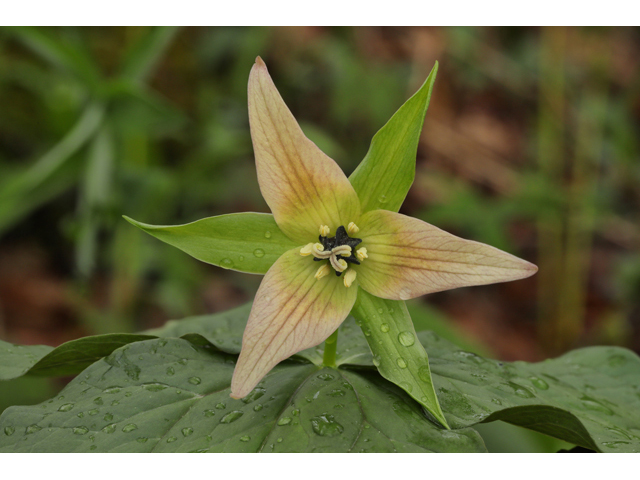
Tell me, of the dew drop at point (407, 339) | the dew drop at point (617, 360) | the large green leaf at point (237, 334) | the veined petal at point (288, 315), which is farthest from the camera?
the dew drop at point (617, 360)

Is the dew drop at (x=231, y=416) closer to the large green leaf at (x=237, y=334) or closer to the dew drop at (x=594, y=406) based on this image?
the large green leaf at (x=237, y=334)

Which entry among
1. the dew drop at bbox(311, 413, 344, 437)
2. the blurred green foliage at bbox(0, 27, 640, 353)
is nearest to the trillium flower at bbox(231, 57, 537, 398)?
the dew drop at bbox(311, 413, 344, 437)

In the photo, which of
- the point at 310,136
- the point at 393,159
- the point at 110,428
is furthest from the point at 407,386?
the point at 310,136

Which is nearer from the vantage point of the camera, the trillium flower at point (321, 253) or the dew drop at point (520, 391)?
the trillium flower at point (321, 253)

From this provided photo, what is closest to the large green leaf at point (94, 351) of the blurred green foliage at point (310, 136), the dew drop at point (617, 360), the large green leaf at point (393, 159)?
the large green leaf at point (393, 159)

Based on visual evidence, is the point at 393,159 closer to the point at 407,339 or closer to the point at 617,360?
the point at 407,339

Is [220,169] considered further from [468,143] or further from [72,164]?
[468,143]
